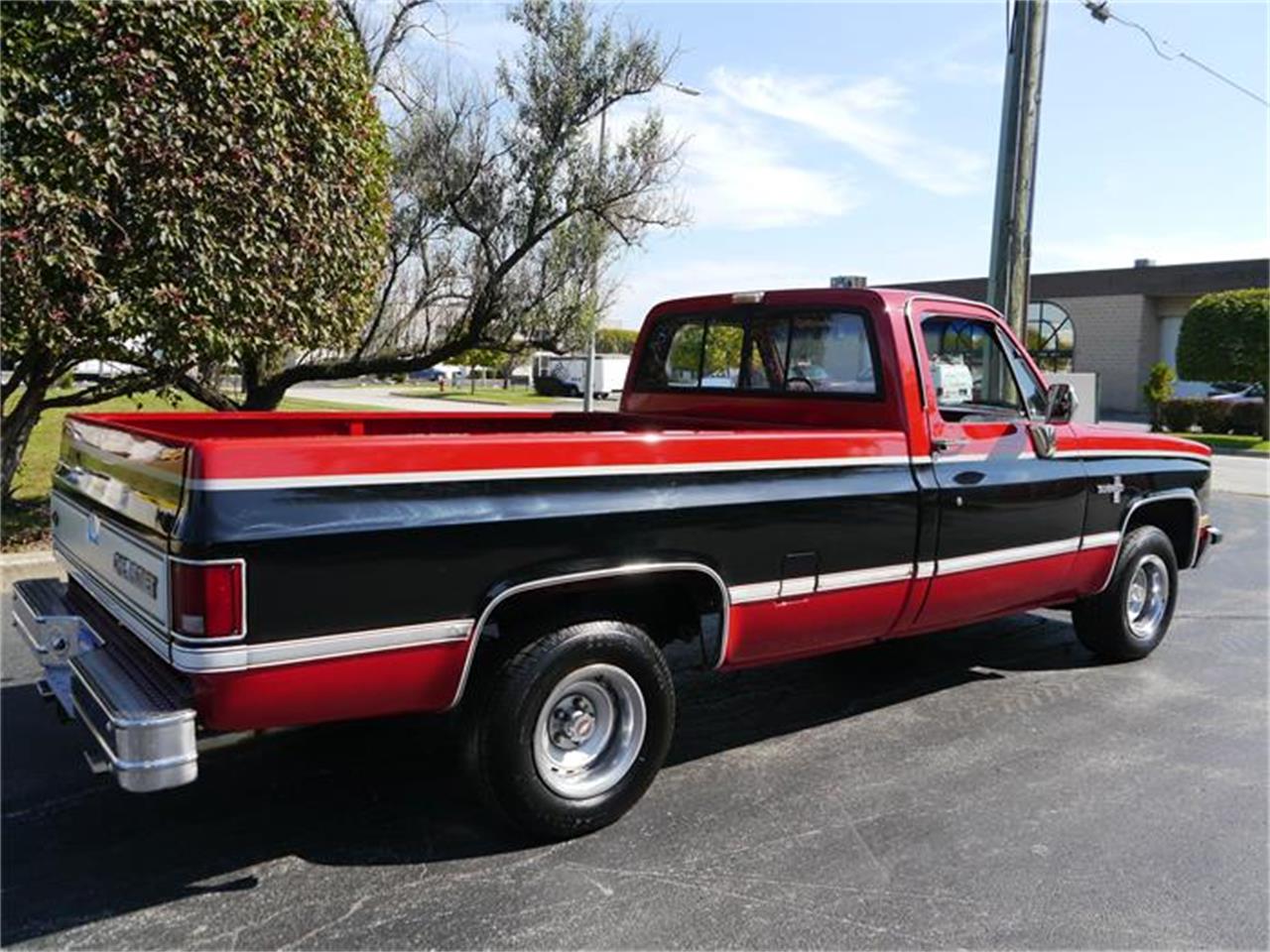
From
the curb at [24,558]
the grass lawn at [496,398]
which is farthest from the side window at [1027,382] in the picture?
the grass lawn at [496,398]

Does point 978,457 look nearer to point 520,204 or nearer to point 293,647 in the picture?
point 293,647

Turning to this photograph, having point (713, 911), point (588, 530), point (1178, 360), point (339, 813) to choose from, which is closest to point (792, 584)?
point (588, 530)

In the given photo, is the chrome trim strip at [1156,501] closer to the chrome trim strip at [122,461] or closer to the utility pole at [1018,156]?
the utility pole at [1018,156]

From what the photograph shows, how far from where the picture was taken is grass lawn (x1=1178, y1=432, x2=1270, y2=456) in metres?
25.1

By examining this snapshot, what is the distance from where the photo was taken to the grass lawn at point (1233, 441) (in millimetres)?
25078

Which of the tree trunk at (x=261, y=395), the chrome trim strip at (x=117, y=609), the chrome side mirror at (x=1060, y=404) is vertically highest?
the chrome side mirror at (x=1060, y=404)

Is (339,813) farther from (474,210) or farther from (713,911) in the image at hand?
(474,210)

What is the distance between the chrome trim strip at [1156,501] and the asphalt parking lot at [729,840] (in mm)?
760

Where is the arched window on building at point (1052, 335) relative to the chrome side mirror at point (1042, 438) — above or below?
above

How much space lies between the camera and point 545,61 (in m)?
11.4

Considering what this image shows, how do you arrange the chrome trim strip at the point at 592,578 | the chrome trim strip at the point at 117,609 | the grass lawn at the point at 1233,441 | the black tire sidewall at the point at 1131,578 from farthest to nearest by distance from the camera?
1. the grass lawn at the point at 1233,441
2. the black tire sidewall at the point at 1131,578
3. the chrome trim strip at the point at 592,578
4. the chrome trim strip at the point at 117,609

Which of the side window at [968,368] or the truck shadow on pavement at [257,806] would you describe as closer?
the truck shadow on pavement at [257,806]

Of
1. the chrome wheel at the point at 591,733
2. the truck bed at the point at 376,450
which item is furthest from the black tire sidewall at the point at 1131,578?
the chrome wheel at the point at 591,733

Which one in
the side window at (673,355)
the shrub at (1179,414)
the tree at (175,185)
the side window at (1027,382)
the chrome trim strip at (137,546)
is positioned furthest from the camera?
the shrub at (1179,414)
